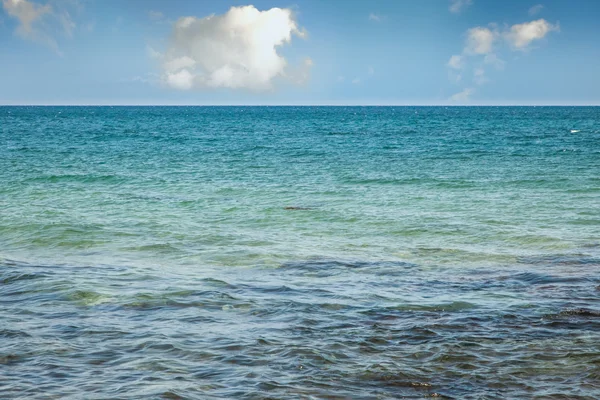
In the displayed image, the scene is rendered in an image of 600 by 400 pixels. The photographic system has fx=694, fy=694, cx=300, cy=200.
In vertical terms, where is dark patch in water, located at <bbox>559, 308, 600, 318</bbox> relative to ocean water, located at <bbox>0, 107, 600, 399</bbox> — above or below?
Result: above

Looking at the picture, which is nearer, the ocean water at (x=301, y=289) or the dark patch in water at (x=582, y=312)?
the ocean water at (x=301, y=289)

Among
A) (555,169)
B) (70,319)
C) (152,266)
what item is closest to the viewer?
(70,319)

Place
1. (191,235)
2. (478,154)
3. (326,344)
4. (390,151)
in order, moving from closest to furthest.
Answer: (326,344) < (191,235) < (478,154) < (390,151)

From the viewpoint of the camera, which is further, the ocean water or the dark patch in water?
the dark patch in water

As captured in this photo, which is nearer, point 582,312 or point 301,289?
point 582,312

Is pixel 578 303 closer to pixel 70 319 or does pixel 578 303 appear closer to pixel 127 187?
pixel 70 319

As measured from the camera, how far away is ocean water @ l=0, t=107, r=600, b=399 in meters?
8.86

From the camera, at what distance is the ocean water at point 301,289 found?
8859 millimetres

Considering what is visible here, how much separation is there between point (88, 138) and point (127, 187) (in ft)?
121

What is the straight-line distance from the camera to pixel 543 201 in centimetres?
2545

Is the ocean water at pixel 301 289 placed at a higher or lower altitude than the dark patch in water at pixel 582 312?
lower

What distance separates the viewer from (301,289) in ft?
43.5

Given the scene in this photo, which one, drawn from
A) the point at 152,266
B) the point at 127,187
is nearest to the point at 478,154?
the point at 127,187

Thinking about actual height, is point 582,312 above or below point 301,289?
above
